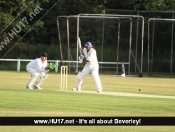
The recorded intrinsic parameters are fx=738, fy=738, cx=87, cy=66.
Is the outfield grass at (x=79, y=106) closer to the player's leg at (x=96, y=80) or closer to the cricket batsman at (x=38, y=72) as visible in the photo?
the player's leg at (x=96, y=80)

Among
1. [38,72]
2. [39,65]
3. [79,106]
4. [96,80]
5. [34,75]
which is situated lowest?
[79,106]

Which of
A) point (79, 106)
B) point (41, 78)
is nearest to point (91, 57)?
point (41, 78)

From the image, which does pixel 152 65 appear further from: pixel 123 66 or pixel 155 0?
pixel 155 0

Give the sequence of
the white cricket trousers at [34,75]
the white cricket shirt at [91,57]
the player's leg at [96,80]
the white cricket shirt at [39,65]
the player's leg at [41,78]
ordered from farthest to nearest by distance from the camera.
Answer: the white cricket shirt at [39,65], the player's leg at [41,78], the white cricket trousers at [34,75], the white cricket shirt at [91,57], the player's leg at [96,80]

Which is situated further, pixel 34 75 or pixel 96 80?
pixel 34 75

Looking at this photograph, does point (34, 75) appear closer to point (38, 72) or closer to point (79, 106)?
point (38, 72)

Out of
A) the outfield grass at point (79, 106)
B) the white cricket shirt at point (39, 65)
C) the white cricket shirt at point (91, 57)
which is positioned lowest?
the outfield grass at point (79, 106)

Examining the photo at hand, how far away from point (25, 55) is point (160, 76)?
1193 cm

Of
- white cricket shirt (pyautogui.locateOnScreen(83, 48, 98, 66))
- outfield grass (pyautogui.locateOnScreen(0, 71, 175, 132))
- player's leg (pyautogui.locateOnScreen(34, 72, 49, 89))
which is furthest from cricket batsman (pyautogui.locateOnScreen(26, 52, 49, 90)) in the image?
outfield grass (pyautogui.locateOnScreen(0, 71, 175, 132))

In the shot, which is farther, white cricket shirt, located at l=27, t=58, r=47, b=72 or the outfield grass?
white cricket shirt, located at l=27, t=58, r=47, b=72

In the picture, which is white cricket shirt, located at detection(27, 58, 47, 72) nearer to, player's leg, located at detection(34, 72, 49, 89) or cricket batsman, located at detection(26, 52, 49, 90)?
cricket batsman, located at detection(26, 52, 49, 90)

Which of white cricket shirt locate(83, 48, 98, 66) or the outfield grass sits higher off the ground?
white cricket shirt locate(83, 48, 98, 66)

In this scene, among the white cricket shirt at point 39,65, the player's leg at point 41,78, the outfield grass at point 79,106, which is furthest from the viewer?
the white cricket shirt at point 39,65

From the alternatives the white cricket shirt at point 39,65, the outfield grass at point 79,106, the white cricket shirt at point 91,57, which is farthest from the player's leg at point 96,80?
the white cricket shirt at point 39,65
